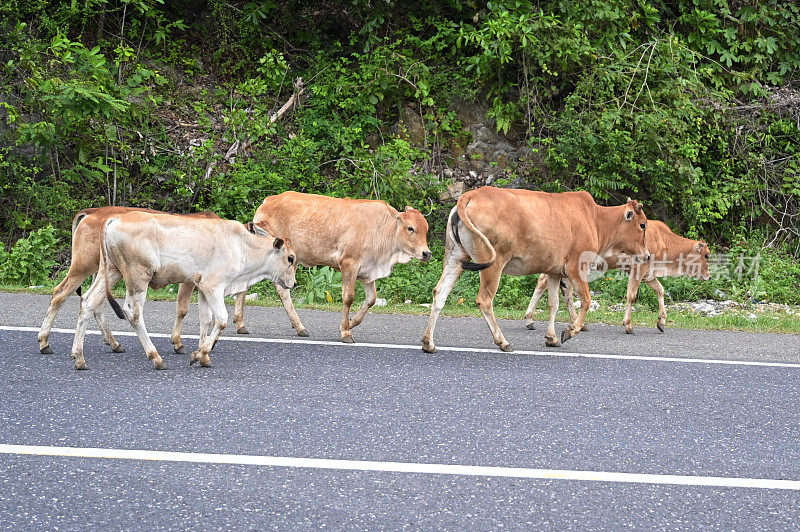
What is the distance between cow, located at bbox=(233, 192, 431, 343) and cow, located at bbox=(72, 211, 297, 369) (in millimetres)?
1204

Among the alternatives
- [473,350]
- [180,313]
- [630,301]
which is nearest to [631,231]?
[630,301]

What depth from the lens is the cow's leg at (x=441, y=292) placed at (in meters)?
7.93

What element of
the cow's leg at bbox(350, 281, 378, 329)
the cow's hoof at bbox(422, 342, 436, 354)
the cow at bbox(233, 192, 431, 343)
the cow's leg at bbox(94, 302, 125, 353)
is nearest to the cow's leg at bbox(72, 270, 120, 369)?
the cow's leg at bbox(94, 302, 125, 353)

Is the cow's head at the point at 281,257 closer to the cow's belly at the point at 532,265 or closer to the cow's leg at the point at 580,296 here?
the cow's belly at the point at 532,265

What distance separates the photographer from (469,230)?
837cm

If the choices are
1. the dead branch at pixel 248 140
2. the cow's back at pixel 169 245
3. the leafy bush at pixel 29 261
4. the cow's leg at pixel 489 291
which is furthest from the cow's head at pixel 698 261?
the leafy bush at pixel 29 261

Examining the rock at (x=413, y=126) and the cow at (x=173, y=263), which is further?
the rock at (x=413, y=126)

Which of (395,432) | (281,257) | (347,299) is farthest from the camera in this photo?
(347,299)

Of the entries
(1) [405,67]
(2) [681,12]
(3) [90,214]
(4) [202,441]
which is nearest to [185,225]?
(3) [90,214]

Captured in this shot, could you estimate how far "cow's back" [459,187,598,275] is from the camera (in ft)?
27.4

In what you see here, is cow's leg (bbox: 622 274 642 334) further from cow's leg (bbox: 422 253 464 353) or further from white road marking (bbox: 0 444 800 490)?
white road marking (bbox: 0 444 800 490)

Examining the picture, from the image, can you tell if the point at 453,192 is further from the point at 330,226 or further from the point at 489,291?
the point at 489,291

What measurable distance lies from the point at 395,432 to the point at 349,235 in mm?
3907

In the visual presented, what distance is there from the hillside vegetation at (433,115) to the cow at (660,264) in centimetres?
161
